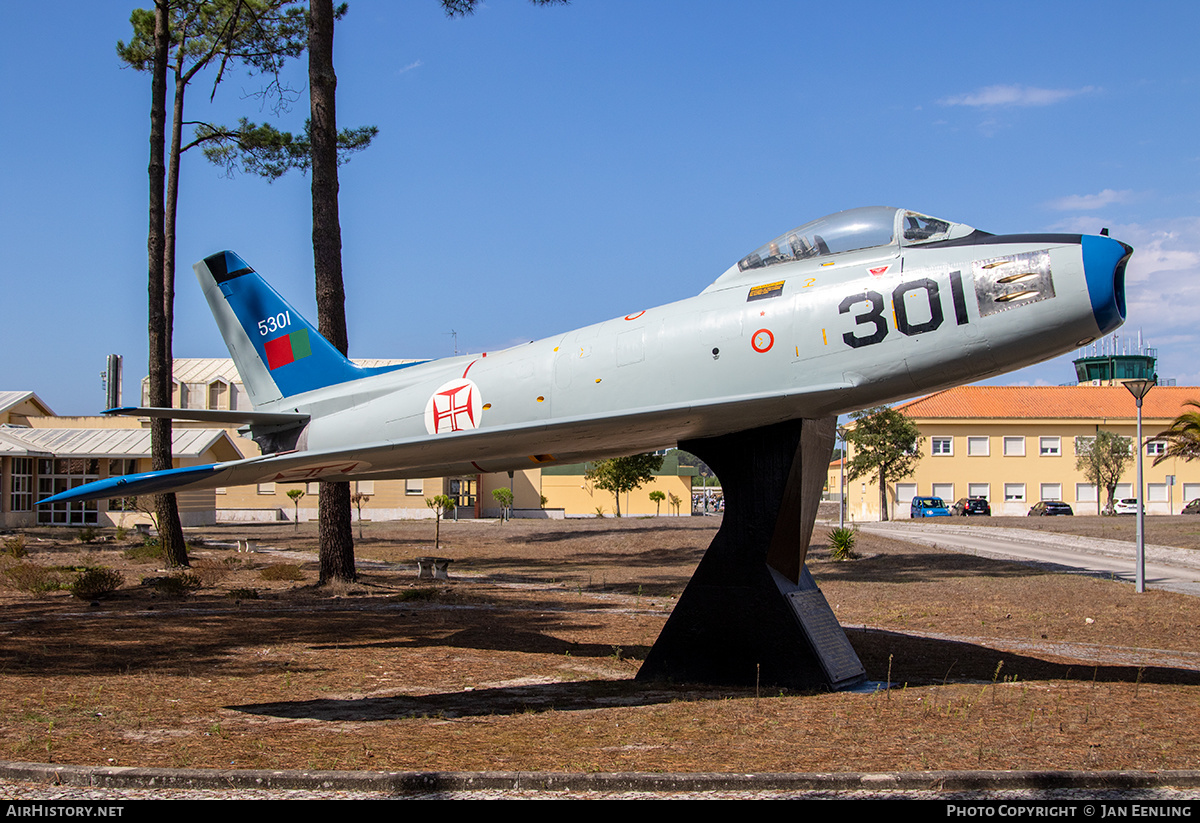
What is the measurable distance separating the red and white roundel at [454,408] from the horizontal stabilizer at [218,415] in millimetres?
2542

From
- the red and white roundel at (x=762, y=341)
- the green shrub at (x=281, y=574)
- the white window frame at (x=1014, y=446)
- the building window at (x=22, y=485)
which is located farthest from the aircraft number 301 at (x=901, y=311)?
the white window frame at (x=1014, y=446)

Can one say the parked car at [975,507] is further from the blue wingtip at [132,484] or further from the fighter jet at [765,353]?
the blue wingtip at [132,484]

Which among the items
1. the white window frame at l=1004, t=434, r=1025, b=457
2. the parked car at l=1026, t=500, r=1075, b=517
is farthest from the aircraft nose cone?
the white window frame at l=1004, t=434, r=1025, b=457

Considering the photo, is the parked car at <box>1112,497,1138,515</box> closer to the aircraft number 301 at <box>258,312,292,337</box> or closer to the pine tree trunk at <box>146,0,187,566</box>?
the pine tree trunk at <box>146,0,187,566</box>

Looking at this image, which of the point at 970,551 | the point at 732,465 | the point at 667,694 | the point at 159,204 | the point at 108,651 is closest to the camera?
the point at 667,694

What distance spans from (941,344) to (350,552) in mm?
14627

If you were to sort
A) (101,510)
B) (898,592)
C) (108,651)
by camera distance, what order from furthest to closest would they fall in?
1. (101,510)
2. (898,592)
3. (108,651)

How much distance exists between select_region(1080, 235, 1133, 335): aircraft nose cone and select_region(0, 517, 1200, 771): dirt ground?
3.42 m

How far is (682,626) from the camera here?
9562mm

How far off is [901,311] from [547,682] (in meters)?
5.41

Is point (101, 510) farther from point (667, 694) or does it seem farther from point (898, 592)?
point (667, 694)

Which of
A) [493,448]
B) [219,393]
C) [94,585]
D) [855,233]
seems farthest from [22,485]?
[855,233]

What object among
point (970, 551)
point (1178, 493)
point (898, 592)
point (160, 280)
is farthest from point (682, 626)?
point (1178, 493)

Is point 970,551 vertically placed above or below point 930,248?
below
